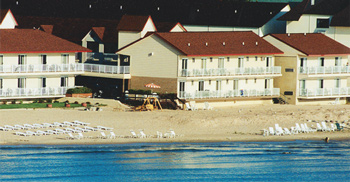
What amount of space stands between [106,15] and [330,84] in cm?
3186

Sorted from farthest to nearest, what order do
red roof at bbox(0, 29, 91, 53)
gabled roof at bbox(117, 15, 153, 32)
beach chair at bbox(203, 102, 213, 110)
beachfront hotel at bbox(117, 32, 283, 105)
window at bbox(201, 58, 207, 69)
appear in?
gabled roof at bbox(117, 15, 153, 32) < window at bbox(201, 58, 207, 69) < beachfront hotel at bbox(117, 32, 283, 105) < beach chair at bbox(203, 102, 213, 110) < red roof at bbox(0, 29, 91, 53)

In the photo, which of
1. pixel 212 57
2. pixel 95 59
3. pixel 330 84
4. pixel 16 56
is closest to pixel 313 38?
pixel 330 84

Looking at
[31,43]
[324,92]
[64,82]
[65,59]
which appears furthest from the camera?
[324,92]

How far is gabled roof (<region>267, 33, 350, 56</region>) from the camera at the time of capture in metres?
98.4

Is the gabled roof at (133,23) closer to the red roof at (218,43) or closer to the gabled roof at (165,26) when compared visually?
the gabled roof at (165,26)

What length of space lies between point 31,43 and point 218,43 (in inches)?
709

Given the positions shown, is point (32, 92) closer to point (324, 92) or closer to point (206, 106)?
point (206, 106)

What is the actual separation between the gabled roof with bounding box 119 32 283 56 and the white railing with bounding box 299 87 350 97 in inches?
185

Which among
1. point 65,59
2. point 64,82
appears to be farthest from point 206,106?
point 65,59

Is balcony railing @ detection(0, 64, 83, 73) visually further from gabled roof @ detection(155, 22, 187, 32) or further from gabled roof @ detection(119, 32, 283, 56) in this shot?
gabled roof @ detection(155, 22, 187, 32)

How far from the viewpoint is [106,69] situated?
9500cm

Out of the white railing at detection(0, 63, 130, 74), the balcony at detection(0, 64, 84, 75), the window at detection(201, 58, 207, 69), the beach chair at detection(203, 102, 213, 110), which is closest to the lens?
the balcony at detection(0, 64, 84, 75)

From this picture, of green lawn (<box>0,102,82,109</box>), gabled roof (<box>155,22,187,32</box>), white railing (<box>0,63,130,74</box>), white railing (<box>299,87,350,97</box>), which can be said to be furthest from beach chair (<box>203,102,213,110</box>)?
gabled roof (<box>155,22,187,32</box>)

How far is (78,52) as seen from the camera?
97.4 metres
